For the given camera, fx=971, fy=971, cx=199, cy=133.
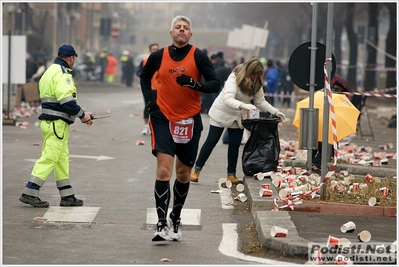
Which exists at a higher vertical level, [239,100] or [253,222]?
[239,100]

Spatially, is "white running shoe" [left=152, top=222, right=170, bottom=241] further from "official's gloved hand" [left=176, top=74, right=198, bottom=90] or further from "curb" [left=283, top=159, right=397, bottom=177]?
"curb" [left=283, top=159, right=397, bottom=177]

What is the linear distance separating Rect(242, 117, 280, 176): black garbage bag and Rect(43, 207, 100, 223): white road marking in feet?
8.55

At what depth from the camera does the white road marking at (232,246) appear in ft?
22.9

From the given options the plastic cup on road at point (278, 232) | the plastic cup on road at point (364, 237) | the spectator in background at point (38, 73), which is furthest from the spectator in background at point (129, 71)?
the plastic cup on road at point (364, 237)

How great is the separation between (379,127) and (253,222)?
56.3ft

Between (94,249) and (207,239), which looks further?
(207,239)

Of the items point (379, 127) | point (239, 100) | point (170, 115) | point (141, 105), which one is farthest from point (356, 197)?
point (141, 105)

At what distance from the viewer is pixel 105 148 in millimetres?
16172

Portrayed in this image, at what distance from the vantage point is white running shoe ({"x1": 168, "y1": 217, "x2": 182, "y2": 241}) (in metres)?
7.70

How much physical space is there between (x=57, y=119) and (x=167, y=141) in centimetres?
207

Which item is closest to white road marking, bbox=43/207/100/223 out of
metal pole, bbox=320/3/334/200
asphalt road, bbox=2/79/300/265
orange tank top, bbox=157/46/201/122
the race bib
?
asphalt road, bbox=2/79/300/265

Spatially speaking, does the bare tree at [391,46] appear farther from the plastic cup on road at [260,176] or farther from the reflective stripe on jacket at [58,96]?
the reflective stripe on jacket at [58,96]

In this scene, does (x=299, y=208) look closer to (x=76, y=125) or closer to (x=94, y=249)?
(x=94, y=249)

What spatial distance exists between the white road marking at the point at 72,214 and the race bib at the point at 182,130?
1.45 meters
